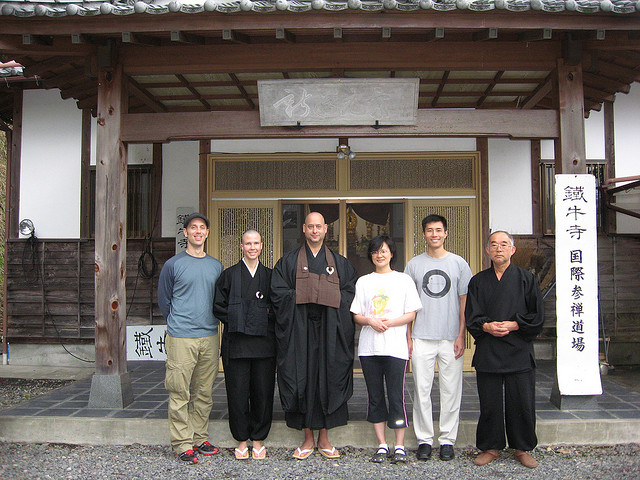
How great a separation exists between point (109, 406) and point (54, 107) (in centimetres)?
488

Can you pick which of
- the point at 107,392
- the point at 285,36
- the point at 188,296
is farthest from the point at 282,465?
the point at 285,36

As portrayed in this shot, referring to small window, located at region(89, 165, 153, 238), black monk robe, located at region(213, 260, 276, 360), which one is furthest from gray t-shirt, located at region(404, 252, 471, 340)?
small window, located at region(89, 165, 153, 238)

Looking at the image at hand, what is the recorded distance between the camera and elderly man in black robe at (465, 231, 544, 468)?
13.4ft

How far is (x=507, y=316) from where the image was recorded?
412 centimetres

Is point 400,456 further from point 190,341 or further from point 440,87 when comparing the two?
point 440,87

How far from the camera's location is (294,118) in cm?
511

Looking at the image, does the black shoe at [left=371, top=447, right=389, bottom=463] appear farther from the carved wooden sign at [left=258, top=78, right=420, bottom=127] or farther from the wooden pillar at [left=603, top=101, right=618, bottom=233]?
the wooden pillar at [left=603, top=101, right=618, bottom=233]

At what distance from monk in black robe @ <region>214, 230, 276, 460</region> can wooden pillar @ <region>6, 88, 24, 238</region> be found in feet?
16.4

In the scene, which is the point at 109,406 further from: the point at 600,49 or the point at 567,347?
the point at 600,49

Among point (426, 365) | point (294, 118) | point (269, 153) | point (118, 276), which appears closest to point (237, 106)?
point (269, 153)

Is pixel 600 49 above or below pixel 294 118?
above

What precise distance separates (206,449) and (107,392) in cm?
128

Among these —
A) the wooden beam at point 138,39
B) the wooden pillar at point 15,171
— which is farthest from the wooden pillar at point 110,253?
the wooden pillar at point 15,171

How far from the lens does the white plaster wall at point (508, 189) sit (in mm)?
7254
